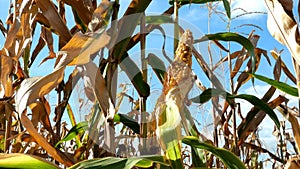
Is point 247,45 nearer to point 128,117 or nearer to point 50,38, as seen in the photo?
point 128,117

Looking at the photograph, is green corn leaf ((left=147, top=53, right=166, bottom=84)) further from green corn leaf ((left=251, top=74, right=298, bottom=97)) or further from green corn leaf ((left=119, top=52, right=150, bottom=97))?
green corn leaf ((left=251, top=74, right=298, bottom=97))

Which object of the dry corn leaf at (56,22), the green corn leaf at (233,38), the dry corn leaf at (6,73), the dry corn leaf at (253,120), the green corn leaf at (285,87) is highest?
the dry corn leaf at (56,22)

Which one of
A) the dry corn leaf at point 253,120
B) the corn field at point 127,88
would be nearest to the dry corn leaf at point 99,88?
the corn field at point 127,88

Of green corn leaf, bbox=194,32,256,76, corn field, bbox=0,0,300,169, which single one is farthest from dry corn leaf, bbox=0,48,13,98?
green corn leaf, bbox=194,32,256,76

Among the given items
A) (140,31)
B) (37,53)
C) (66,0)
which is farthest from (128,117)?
(37,53)

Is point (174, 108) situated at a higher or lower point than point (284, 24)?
lower

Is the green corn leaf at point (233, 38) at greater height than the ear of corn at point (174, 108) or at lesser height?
greater

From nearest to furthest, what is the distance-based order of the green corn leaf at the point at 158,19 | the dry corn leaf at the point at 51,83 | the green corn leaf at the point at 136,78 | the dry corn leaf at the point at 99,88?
the dry corn leaf at the point at 51,83 → the dry corn leaf at the point at 99,88 → the green corn leaf at the point at 136,78 → the green corn leaf at the point at 158,19

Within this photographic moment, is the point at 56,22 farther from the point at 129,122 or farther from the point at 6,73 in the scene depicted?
the point at 129,122

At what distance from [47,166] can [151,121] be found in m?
0.26

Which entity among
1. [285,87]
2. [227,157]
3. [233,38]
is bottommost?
[227,157]

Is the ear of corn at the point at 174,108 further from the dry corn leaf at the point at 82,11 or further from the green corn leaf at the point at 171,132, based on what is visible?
the dry corn leaf at the point at 82,11

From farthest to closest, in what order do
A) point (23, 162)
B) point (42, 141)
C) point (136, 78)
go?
point (136, 78)
point (42, 141)
point (23, 162)

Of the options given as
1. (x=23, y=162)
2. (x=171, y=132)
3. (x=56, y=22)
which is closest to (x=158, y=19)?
(x=56, y=22)
